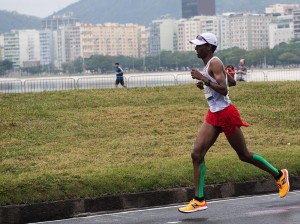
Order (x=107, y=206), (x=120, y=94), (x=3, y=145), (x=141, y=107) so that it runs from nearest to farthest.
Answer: (x=107, y=206) < (x=3, y=145) < (x=141, y=107) < (x=120, y=94)

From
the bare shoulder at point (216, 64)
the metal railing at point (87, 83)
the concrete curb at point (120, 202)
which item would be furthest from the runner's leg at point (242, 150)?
the metal railing at point (87, 83)

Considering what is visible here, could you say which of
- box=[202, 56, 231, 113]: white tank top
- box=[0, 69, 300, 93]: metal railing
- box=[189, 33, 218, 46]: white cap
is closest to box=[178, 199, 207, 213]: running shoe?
box=[202, 56, 231, 113]: white tank top

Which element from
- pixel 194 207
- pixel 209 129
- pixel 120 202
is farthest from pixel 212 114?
pixel 120 202

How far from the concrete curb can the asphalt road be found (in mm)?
373

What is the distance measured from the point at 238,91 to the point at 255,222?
17934 millimetres

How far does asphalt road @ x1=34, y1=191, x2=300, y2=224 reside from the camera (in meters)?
11.8

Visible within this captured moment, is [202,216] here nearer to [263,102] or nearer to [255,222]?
[255,222]

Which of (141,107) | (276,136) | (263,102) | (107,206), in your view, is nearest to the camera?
(107,206)

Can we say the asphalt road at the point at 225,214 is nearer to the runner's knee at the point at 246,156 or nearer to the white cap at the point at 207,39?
the runner's knee at the point at 246,156

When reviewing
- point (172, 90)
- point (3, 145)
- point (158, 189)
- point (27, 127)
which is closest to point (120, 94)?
point (172, 90)

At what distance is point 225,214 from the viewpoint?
40.8 ft

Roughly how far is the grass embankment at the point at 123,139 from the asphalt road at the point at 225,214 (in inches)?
35.3

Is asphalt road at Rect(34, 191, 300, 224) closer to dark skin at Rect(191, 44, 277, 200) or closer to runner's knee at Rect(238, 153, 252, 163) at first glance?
dark skin at Rect(191, 44, 277, 200)

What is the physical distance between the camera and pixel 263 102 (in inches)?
1062
